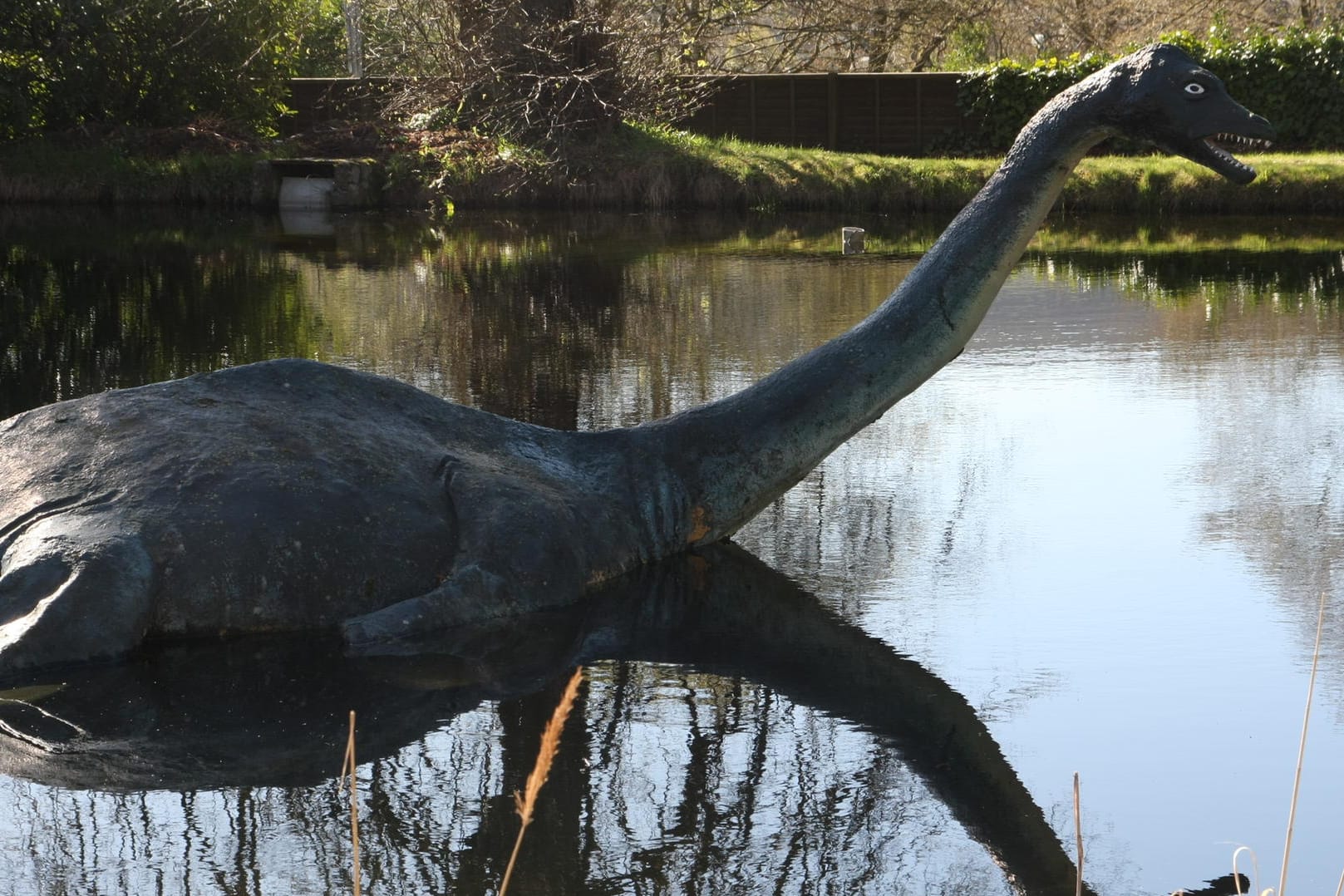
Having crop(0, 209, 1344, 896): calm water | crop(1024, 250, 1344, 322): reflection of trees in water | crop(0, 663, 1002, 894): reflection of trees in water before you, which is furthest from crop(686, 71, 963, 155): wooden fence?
crop(0, 663, 1002, 894): reflection of trees in water

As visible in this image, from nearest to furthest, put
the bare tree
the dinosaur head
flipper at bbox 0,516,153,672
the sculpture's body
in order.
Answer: flipper at bbox 0,516,153,672 < the sculpture's body < the dinosaur head < the bare tree

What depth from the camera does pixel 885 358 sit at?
705cm

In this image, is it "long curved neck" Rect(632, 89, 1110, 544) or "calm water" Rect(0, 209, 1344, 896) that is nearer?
"calm water" Rect(0, 209, 1344, 896)

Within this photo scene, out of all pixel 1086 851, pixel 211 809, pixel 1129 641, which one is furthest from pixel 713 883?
pixel 1129 641

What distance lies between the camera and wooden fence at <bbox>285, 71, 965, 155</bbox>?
108ft

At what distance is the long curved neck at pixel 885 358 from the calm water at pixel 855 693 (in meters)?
0.47

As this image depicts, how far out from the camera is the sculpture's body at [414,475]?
233 inches

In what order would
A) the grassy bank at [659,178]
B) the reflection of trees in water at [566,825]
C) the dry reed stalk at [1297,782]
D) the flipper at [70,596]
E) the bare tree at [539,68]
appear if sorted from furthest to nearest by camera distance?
the bare tree at [539,68] → the grassy bank at [659,178] → the flipper at [70,596] → the reflection of trees in water at [566,825] → the dry reed stalk at [1297,782]

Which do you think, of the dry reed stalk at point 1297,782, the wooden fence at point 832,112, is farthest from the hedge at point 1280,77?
the dry reed stalk at point 1297,782

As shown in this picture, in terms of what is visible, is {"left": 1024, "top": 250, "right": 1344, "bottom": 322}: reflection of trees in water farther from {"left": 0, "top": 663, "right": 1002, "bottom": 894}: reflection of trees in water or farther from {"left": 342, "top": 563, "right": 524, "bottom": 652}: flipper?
{"left": 0, "top": 663, "right": 1002, "bottom": 894}: reflection of trees in water

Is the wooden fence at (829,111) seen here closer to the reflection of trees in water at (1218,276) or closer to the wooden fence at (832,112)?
the wooden fence at (832,112)

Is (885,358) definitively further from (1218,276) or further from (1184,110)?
(1218,276)

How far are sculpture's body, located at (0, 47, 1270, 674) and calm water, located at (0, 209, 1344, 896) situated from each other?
215mm

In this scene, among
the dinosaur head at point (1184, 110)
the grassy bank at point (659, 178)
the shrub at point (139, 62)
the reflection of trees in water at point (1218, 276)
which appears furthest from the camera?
the shrub at point (139, 62)
